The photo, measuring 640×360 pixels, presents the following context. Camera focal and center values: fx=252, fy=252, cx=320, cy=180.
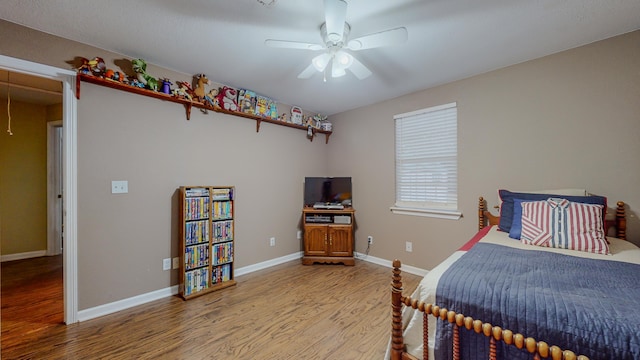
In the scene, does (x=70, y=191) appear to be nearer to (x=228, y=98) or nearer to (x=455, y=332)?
(x=228, y=98)

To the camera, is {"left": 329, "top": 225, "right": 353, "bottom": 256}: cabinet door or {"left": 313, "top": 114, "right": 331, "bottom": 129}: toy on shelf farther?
{"left": 313, "top": 114, "right": 331, "bottom": 129}: toy on shelf

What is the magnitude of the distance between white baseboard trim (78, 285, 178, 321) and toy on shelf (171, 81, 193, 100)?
203cm

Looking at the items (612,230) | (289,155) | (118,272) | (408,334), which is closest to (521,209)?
(612,230)

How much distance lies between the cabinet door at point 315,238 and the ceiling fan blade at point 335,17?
2.51m

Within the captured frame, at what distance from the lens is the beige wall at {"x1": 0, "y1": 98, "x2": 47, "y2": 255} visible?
3.66 metres

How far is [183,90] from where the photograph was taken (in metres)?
2.69

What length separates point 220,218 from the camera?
9.34 ft

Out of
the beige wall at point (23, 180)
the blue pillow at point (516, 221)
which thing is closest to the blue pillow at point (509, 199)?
the blue pillow at point (516, 221)

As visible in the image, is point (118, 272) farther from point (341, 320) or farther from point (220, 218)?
point (341, 320)

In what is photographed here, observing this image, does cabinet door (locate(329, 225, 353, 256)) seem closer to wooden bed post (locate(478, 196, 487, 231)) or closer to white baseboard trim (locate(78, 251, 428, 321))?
white baseboard trim (locate(78, 251, 428, 321))

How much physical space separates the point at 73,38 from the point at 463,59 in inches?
135

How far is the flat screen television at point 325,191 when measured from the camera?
3934 mm

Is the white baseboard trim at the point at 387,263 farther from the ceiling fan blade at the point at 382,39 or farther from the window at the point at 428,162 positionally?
the ceiling fan blade at the point at 382,39

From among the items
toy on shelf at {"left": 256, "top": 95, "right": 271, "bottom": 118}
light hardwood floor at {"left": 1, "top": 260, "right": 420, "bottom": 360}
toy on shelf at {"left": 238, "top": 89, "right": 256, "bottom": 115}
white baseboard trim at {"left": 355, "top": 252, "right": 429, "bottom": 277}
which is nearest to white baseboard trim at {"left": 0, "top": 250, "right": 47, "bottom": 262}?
light hardwood floor at {"left": 1, "top": 260, "right": 420, "bottom": 360}
